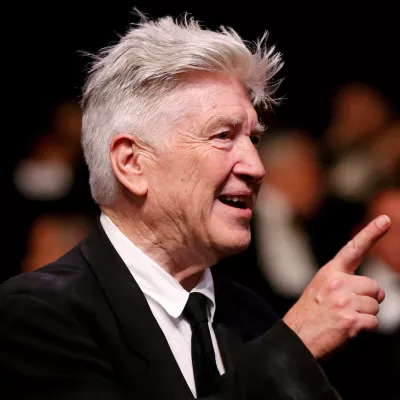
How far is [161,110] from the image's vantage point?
138cm

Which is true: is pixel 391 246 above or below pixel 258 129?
below

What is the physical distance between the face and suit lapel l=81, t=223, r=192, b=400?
0.12 m

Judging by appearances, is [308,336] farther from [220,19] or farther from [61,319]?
[220,19]

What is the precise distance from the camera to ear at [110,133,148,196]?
54.7 inches

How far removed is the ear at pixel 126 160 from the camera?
1389 millimetres

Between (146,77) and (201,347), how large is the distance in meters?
0.45

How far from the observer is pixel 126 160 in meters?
1.40

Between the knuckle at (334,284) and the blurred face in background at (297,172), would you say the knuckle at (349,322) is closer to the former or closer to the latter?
the knuckle at (334,284)

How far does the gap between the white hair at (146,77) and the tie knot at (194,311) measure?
0.73 ft

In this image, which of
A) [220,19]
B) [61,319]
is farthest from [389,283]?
[61,319]

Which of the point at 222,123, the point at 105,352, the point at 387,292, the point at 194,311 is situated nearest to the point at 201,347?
the point at 194,311

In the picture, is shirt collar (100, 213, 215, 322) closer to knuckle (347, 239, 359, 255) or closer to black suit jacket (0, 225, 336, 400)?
black suit jacket (0, 225, 336, 400)

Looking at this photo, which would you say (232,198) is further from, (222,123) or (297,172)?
(297,172)

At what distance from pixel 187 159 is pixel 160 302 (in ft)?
0.79
